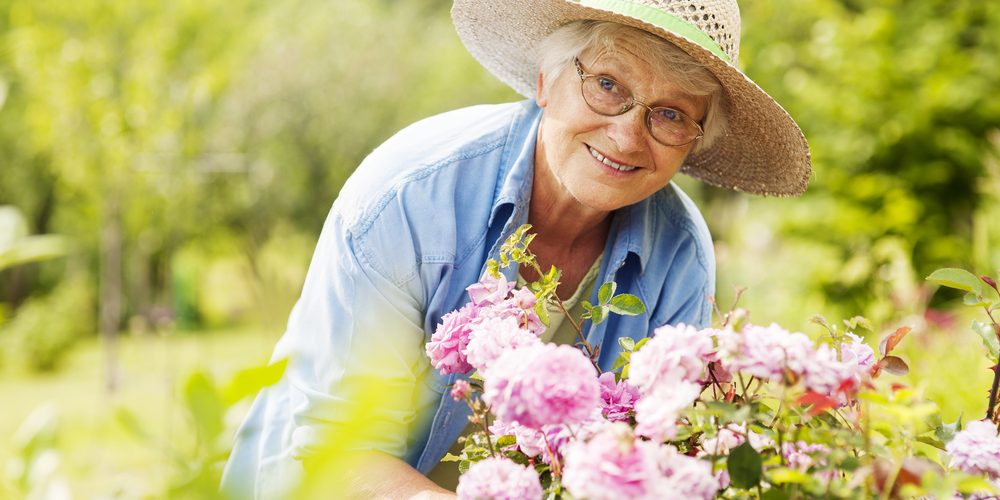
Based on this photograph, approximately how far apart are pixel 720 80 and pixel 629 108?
0.68ft

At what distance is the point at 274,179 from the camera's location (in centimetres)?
1291

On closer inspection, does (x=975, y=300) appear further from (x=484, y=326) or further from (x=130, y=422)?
(x=130, y=422)

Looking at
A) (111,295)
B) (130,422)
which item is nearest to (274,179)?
(111,295)

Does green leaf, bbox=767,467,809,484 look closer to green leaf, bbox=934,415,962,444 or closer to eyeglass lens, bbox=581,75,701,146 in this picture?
green leaf, bbox=934,415,962,444

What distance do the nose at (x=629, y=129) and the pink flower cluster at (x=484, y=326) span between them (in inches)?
19.0

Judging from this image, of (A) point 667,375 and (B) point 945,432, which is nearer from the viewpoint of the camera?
(A) point 667,375

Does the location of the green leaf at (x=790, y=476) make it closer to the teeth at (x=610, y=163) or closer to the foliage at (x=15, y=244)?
the foliage at (x=15, y=244)

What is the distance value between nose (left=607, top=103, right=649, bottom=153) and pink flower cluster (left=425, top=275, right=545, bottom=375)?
19.0 inches

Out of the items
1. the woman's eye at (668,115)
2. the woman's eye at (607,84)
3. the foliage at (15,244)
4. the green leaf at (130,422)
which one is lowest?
the green leaf at (130,422)

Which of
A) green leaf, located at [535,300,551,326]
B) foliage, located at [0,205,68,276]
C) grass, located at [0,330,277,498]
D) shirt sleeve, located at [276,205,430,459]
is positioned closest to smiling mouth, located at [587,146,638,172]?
shirt sleeve, located at [276,205,430,459]

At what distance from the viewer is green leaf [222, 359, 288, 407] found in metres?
0.55

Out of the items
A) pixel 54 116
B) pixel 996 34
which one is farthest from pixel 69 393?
pixel 996 34

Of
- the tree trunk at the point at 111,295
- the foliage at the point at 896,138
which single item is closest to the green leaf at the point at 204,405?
the foliage at the point at 896,138

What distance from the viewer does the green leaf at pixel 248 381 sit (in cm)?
55
